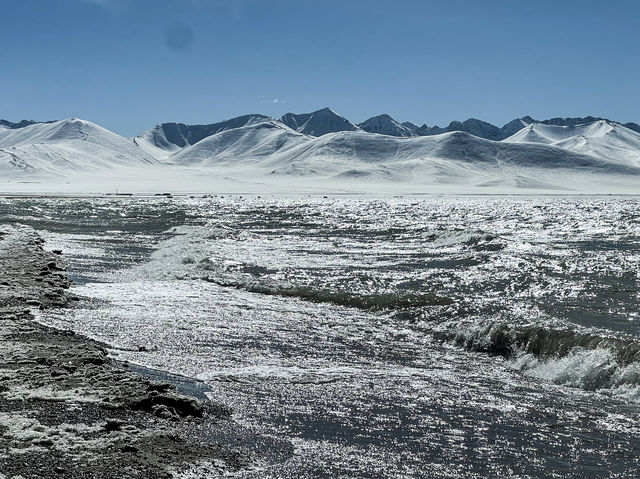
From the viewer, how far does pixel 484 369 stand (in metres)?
12.8

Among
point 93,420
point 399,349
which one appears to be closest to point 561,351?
point 399,349

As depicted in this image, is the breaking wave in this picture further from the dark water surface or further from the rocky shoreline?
the rocky shoreline

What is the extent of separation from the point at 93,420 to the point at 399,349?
7162 mm

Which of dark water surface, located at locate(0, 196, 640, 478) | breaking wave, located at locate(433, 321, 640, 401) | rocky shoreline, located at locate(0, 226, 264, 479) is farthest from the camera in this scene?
breaking wave, located at locate(433, 321, 640, 401)

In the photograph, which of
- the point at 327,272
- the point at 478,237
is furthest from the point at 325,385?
the point at 478,237

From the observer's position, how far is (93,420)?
868cm

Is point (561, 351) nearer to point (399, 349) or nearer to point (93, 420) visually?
point (399, 349)

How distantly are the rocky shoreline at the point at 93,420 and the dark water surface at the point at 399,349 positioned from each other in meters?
0.73

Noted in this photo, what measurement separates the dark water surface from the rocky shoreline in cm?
73

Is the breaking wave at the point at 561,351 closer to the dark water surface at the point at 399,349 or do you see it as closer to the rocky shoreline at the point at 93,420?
the dark water surface at the point at 399,349

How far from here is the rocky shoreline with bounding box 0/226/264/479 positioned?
741 centimetres

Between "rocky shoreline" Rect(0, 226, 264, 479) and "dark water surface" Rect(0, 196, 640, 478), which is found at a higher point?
"rocky shoreline" Rect(0, 226, 264, 479)

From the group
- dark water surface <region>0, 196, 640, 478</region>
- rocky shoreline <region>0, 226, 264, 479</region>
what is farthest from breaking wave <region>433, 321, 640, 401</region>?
rocky shoreline <region>0, 226, 264, 479</region>

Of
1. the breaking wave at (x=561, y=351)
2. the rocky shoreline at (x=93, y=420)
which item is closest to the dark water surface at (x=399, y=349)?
the breaking wave at (x=561, y=351)
